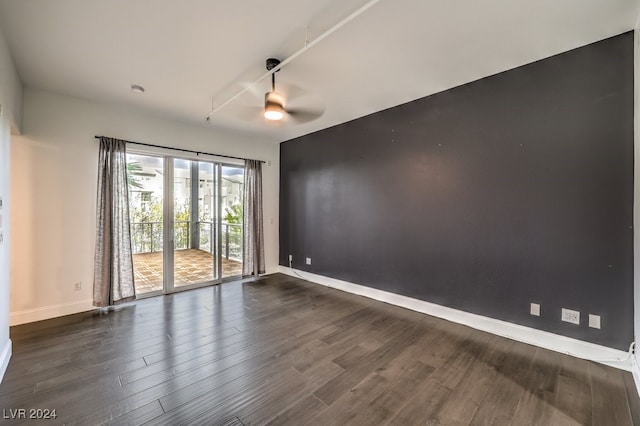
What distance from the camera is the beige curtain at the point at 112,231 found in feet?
11.7

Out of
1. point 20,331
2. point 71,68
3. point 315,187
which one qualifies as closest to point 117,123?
point 71,68

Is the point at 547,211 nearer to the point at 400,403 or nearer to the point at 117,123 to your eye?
the point at 400,403

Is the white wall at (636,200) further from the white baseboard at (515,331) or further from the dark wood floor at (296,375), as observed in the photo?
the dark wood floor at (296,375)

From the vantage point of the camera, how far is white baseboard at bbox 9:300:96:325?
122 inches

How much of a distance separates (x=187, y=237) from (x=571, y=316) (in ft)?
16.7

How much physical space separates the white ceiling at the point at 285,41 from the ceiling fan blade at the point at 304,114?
606 millimetres

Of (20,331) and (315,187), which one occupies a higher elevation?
(315,187)

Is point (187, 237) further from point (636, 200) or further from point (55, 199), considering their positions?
point (636, 200)

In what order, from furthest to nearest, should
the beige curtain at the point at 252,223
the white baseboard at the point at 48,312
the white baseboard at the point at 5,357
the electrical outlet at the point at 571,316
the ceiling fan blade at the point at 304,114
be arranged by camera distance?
the beige curtain at the point at 252,223 → the ceiling fan blade at the point at 304,114 → the white baseboard at the point at 48,312 → the electrical outlet at the point at 571,316 → the white baseboard at the point at 5,357

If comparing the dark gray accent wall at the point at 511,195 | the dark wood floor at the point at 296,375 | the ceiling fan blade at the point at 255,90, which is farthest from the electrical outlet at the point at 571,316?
the ceiling fan blade at the point at 255,90

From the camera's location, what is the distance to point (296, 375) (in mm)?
2188

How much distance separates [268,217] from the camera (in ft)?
18.3

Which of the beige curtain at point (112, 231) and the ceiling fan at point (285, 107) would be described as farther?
Result: the beige curtain at point (112, 231)

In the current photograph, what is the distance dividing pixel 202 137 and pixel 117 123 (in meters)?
1.18
